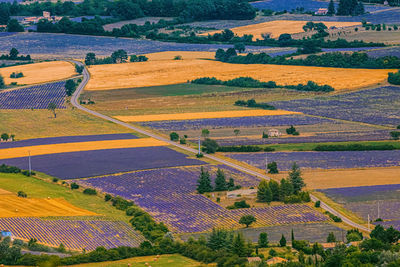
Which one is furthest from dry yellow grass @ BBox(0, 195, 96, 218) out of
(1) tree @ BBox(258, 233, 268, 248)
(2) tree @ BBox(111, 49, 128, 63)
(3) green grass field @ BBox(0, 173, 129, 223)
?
(2) tree @ BBox(111, 49, 128, 63)

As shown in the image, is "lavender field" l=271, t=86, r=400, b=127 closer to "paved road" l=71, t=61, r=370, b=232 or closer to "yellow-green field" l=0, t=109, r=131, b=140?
"paved road" l=71, t=61, r=370, b=232

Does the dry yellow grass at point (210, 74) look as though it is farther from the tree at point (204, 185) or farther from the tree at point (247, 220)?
the tree at point (247, 220)

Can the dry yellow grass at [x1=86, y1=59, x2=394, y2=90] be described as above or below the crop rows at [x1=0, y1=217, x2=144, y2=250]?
above

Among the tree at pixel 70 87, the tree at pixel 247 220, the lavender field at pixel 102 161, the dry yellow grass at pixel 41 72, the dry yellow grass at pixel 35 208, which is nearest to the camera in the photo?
the tree at pixel 247 220

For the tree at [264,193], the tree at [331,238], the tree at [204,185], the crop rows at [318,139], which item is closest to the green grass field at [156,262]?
the tree at [331,238]

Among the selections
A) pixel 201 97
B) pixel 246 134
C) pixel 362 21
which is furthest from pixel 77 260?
pixel 362 21
